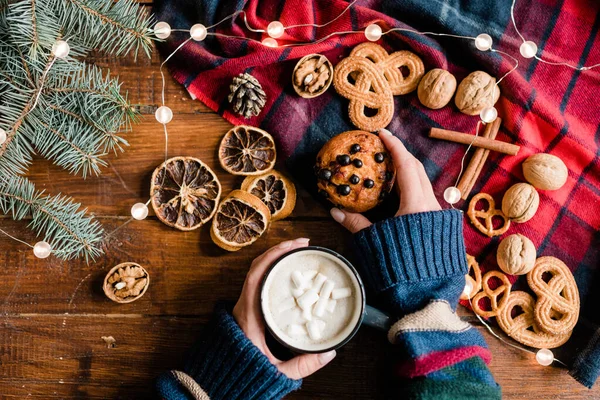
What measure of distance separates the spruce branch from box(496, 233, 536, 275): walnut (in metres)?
1.09

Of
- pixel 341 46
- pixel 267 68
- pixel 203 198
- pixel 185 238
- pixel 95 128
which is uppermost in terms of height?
pixel 341 46

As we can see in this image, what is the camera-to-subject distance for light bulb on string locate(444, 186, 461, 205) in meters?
1.42

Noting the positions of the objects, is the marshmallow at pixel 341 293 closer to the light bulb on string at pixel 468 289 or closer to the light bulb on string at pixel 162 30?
the light bulb on string at pixel 468 289

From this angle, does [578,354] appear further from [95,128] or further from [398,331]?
[95,128]

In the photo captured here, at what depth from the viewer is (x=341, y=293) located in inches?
48.5

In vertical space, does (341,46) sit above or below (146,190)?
above

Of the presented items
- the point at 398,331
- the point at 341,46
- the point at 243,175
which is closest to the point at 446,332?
the point at 398,331

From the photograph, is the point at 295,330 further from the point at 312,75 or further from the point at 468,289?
the point at 312,75

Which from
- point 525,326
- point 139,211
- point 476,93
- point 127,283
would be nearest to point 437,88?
point 476,93

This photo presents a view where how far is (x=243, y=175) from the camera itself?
4.77ft

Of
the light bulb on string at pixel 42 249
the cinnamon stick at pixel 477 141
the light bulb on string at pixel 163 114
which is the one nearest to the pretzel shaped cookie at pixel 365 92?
the cinnamon stick at pixel 477 141

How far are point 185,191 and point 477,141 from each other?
0.80 metres

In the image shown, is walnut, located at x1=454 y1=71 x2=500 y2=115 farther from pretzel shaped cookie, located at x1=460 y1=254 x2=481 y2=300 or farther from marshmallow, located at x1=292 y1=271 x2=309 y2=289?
marshmallow, located at x1=292 y1=271 x2=309 y2=289

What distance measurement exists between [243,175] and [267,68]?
1.00 ft
